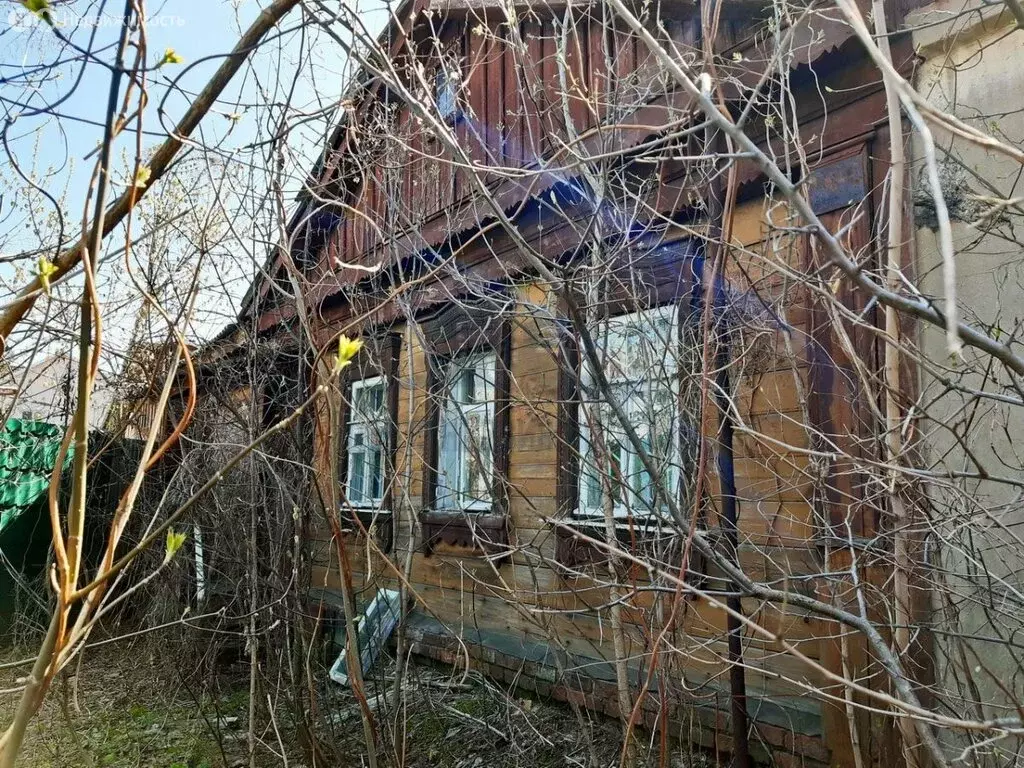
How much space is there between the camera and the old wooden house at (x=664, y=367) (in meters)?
2.62

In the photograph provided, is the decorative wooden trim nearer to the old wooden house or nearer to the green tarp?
the old wooden house

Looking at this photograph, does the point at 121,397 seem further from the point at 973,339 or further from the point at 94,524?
the point at 973,339

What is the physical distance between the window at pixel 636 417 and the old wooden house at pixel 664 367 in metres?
0.04

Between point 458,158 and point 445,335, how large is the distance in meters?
4.19

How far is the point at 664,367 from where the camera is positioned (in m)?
3.31

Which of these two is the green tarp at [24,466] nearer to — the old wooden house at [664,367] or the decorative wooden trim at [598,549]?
the old wooden house at [664,367]

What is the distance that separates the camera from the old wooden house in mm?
2623

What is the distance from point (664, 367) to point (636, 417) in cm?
56

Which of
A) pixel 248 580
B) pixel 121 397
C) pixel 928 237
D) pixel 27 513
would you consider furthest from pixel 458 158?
pixel 27 513

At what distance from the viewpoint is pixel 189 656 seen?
5562mm

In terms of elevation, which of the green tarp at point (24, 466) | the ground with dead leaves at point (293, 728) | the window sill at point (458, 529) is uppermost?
the green tarp at point (24, 466)

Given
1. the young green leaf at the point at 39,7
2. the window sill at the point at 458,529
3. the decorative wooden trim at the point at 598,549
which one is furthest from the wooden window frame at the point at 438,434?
the young green leaf at the point at 39,7

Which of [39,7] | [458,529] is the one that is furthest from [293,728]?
[39,7]

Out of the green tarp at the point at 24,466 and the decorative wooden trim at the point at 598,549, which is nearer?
the decorative wooden trim at the point at 598,549
